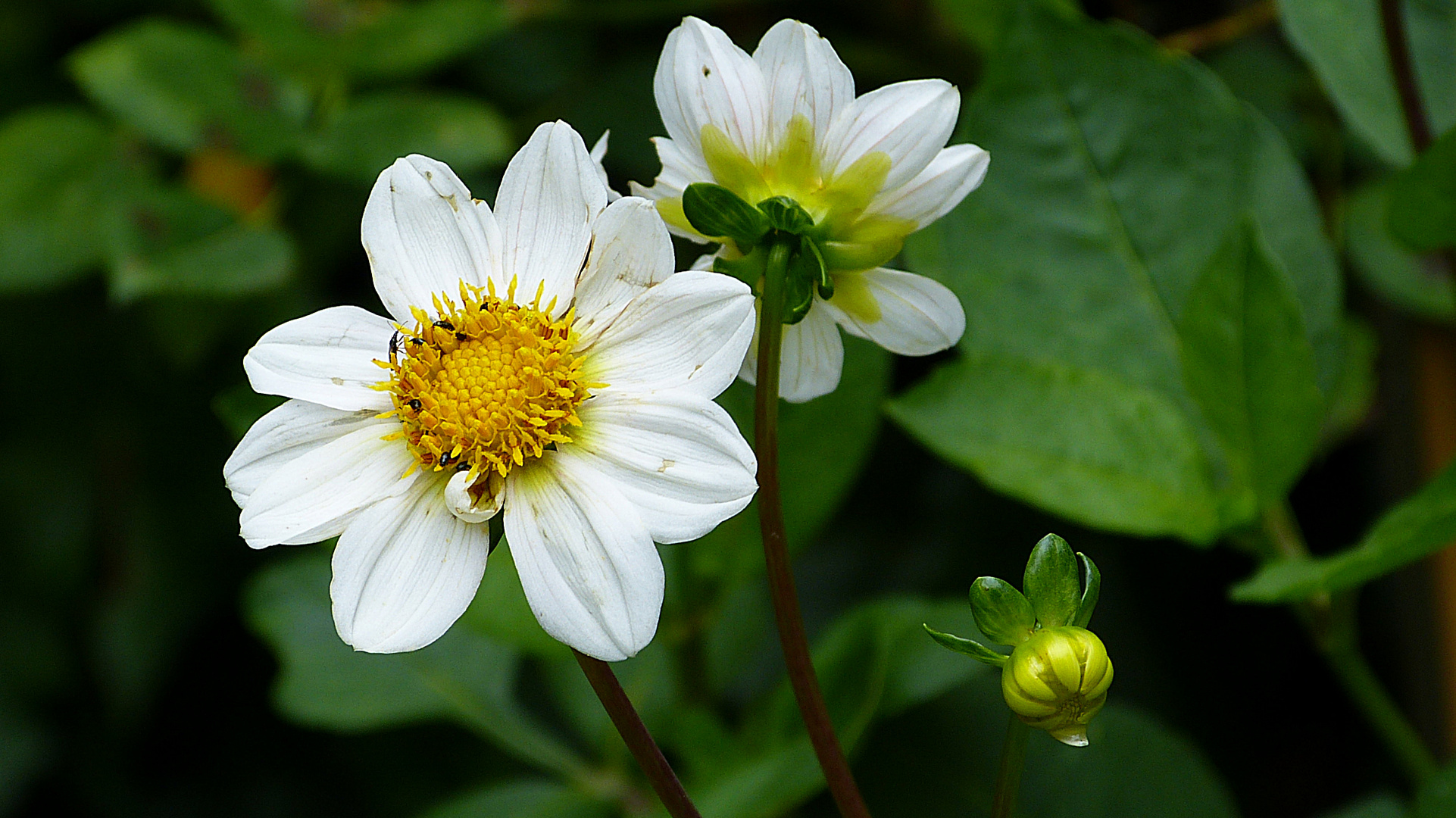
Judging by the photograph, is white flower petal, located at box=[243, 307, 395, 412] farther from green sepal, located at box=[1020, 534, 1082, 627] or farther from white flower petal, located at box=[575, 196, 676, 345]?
green sepal, located at box=[1020, 534, 1082, 627]

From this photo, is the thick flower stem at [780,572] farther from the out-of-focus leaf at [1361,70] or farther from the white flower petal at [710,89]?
the out-of-focus leaf at [1361,70]

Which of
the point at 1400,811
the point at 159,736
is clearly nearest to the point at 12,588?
the point at 159,736

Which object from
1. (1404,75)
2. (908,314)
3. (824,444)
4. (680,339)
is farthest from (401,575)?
(1404,75)

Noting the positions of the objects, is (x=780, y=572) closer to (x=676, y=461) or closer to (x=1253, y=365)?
(x=676, y=461)

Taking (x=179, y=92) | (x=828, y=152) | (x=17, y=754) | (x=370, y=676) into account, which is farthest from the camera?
(x=17, y=754)

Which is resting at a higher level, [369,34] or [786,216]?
[786,216]

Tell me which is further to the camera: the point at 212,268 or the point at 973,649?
the point at 212,268

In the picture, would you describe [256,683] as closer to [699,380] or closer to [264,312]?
[264,312]
